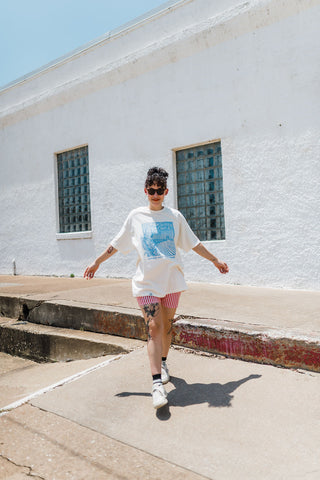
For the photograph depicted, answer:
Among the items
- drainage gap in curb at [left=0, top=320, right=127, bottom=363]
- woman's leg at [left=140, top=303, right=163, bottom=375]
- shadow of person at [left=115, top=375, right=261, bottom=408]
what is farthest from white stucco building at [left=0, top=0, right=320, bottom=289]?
woman's leg at [left=140, top=303, right=163, bottom=375]

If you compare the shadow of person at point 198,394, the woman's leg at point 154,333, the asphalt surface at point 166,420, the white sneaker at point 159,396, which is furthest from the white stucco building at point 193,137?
the white sneaker at point 159,396

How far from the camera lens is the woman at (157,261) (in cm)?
300

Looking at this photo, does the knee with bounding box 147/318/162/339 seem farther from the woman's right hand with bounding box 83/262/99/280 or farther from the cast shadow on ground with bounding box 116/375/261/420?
the woman's right hand with bounding box 83/262/99/280

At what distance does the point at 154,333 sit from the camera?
9.74 ft

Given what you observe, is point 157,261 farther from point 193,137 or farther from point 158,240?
point 193,137

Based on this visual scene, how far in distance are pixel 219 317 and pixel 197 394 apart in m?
1.26

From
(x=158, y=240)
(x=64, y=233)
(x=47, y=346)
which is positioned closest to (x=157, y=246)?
(x=158, y=240)

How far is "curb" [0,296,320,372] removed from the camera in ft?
10.7

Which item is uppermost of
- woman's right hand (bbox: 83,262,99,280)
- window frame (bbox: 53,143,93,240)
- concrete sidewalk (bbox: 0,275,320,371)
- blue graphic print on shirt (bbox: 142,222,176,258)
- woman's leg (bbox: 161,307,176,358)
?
window frame (bbox: 53,143,93,240)

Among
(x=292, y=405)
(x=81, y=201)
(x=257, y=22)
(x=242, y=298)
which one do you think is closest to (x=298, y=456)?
(x=292, y=405)

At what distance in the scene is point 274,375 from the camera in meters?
3.18

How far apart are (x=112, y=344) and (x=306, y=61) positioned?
491 cm

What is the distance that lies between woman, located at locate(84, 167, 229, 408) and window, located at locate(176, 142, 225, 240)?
4388 millimetres

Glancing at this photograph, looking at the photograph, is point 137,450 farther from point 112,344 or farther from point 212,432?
point 112,344
